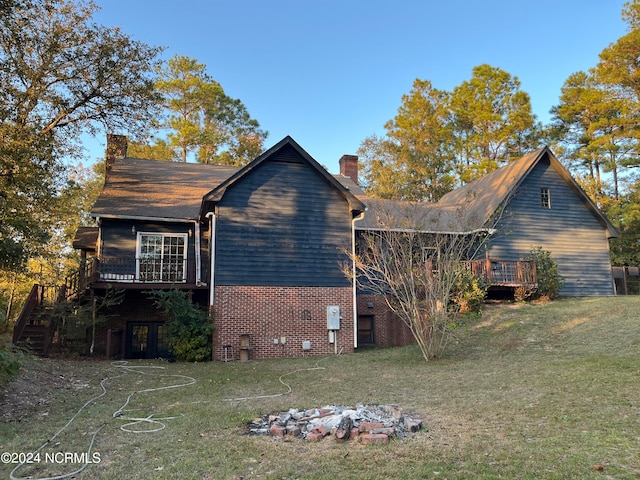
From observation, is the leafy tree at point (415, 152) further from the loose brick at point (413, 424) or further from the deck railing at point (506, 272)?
the loose brick at point (413, 424)

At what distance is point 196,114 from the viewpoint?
33.6m

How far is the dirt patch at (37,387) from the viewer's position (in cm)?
688

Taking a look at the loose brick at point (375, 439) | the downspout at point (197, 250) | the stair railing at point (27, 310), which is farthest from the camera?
the downspout at point (197, 250)

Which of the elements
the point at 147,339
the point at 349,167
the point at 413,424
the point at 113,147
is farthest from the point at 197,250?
the point at 413,424

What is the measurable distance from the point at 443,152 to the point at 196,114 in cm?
1925

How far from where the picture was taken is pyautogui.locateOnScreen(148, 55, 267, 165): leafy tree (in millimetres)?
32219

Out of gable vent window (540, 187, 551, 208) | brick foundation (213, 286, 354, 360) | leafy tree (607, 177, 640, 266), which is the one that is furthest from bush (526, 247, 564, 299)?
leafy tree (607, 177, 640, 266)

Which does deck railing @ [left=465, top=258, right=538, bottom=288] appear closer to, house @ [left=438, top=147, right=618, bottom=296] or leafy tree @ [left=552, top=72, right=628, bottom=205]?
house @ [left=438, top=147, right=618, bottom=296]

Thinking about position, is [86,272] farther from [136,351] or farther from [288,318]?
[288,318]

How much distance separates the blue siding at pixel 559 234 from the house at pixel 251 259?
1626mm

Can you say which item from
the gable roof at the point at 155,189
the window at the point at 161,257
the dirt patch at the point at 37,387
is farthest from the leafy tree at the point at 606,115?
the dirt patch at the point at 37,387

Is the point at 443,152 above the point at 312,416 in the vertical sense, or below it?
above

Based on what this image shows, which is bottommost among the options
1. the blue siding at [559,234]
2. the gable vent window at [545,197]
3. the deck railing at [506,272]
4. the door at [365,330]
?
the door at [365,330]

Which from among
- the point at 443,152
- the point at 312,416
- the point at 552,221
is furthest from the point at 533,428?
the point at 443,152
